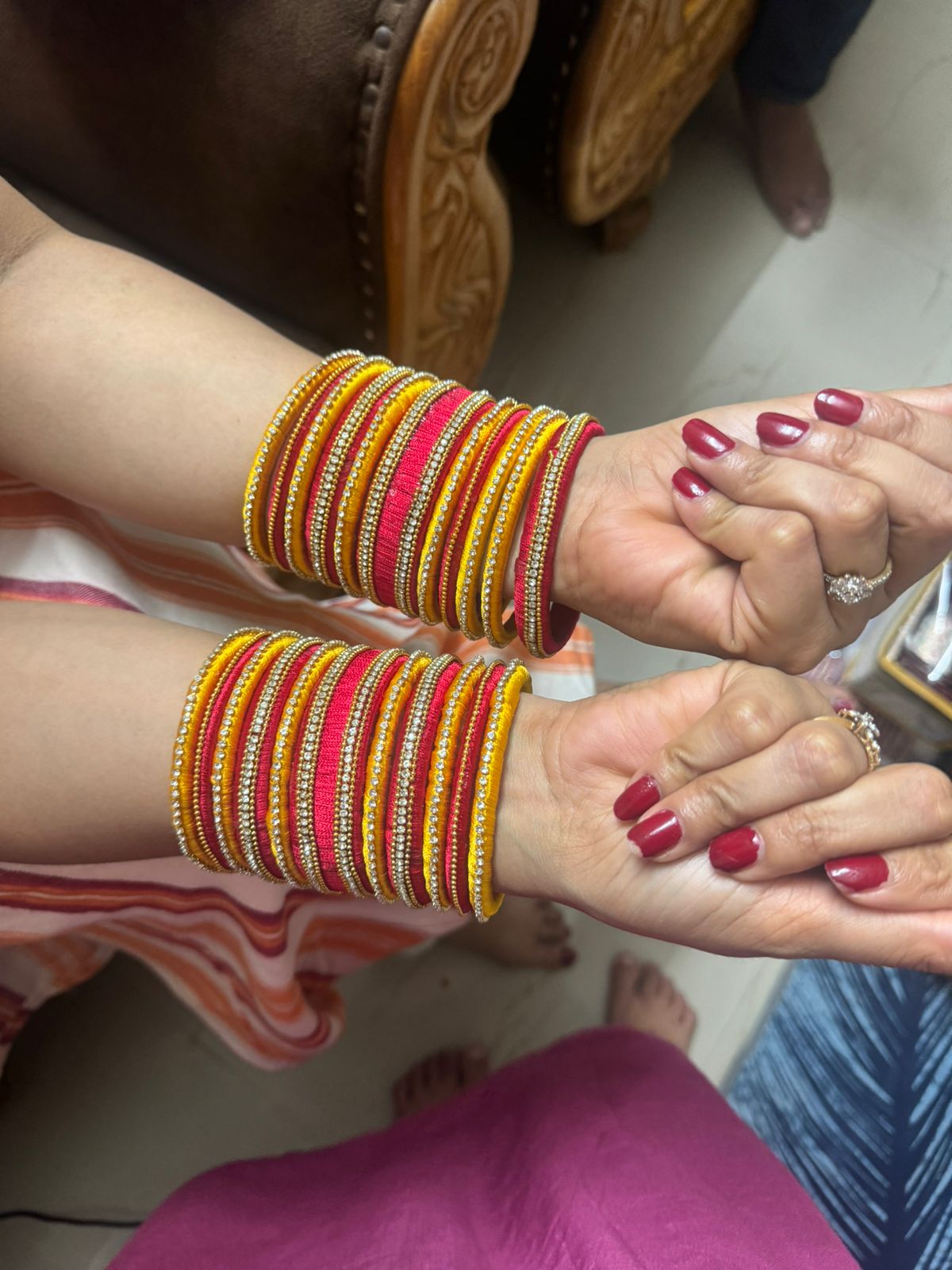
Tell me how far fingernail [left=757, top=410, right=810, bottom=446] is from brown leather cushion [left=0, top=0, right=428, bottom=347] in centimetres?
34

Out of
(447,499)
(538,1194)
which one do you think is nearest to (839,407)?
(447,499)

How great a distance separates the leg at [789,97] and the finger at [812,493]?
535mm

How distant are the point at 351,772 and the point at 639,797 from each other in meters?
0.16

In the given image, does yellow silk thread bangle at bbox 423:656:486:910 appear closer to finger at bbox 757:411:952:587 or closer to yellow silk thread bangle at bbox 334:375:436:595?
yellow silk thread bangle at bbox 334:375:436:595

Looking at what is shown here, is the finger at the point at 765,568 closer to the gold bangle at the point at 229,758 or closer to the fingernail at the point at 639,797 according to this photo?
the fingernail at the point at 639,797

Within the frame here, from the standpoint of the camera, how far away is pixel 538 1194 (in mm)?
608

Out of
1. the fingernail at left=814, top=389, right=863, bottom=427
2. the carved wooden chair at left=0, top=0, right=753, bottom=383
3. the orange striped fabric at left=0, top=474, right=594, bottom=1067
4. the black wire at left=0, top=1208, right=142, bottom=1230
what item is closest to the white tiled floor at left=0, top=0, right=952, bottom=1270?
the black wire at left=0, top=1208, right=142, bottom=1230

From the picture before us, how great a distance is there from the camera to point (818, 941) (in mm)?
455

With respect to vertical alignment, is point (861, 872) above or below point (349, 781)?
above

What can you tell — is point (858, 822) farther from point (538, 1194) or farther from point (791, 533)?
point (538, 1194)

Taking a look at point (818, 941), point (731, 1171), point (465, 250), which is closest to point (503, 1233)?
point (731, 1171)

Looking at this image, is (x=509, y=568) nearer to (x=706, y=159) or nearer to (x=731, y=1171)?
(x=731, y=1171)

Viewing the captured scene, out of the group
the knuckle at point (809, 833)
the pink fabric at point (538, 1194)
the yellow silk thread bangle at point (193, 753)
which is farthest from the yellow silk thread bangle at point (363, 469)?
the pink fabric at point (538, 1194)

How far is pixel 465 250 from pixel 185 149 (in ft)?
0.84
